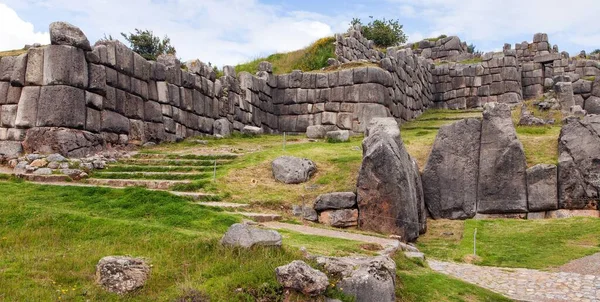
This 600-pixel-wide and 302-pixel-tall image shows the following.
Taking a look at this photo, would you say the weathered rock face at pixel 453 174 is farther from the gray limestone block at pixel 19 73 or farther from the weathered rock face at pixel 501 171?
the gray limestone block at pixel 19 73

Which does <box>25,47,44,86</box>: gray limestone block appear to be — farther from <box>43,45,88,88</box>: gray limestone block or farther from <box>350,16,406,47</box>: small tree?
<box>350,16,406,47</box>: small tree

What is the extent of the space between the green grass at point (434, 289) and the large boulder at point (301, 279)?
68.5 inches

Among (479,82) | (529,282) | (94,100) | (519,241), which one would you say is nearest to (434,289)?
(529,282)

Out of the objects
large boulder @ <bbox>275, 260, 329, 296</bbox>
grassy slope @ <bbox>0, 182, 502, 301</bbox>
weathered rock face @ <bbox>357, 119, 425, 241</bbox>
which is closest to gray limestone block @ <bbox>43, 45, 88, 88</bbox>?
grassy slope @ <bbox>0, 182, 502, 301</bbox>

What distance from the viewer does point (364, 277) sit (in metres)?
8.70

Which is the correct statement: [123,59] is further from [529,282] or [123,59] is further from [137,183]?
[529,282]

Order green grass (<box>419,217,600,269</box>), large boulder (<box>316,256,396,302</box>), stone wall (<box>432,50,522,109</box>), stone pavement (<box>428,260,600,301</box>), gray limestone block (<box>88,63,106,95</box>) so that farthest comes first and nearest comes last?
1. stone wall (<box>432,50,522,109</box>)
2. gray limestone block (<box>88,63,106,95</box>)
3. green grass (<box>419,217,600,269</box>)
4. stone pavement (<box>428,260,600,301</box>)
5. large boulder (<box>316,256,396,302</box>)

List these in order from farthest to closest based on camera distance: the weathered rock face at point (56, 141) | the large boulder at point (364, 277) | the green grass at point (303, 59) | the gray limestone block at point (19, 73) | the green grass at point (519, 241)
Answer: the green grass at point (303, 59) < the gray limestone block at point (19, 73) < the weathered rock face at point (56, 141) < the green grass at point (519, 241) < the large boulder at point (364, 277)

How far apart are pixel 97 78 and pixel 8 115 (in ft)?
9.52

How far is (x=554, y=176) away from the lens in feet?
53.9

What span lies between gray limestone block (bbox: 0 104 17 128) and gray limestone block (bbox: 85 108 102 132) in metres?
2.15

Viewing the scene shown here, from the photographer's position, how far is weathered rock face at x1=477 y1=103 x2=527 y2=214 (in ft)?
54.0

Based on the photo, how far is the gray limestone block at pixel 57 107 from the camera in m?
17.8

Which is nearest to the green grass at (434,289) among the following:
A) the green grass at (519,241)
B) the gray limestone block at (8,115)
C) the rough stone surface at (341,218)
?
the green grass at (519,241)
